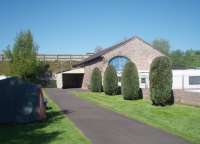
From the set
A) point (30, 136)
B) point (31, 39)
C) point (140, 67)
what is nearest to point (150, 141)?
point (30, 136)

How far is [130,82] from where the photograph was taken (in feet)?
85.7

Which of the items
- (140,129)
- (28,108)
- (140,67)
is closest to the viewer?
(140,129)

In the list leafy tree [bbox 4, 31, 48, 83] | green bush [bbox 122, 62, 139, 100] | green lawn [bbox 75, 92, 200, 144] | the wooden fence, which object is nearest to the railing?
the wooden fence

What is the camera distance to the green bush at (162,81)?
20.7m

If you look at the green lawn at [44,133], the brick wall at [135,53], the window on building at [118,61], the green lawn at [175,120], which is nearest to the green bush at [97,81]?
the brick wall at [135,53]

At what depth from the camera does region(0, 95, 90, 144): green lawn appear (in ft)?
36.0

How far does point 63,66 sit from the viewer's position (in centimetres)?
7388

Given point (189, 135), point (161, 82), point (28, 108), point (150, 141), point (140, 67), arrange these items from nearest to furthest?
point (150, 141)
point (189, 135)
point (28, 108)
point (161, 82)
point (140, 67)

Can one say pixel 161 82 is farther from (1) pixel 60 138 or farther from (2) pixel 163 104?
(1) pixel 60 138

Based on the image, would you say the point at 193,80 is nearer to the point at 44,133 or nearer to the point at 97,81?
the point at 97,81

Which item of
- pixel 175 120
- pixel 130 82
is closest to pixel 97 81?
pixel 130 82

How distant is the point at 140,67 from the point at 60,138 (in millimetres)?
36394

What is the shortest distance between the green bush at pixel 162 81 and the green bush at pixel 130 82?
5.01 meters

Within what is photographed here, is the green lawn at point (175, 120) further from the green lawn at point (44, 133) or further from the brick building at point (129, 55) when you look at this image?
the brick building at point (129, 55)
